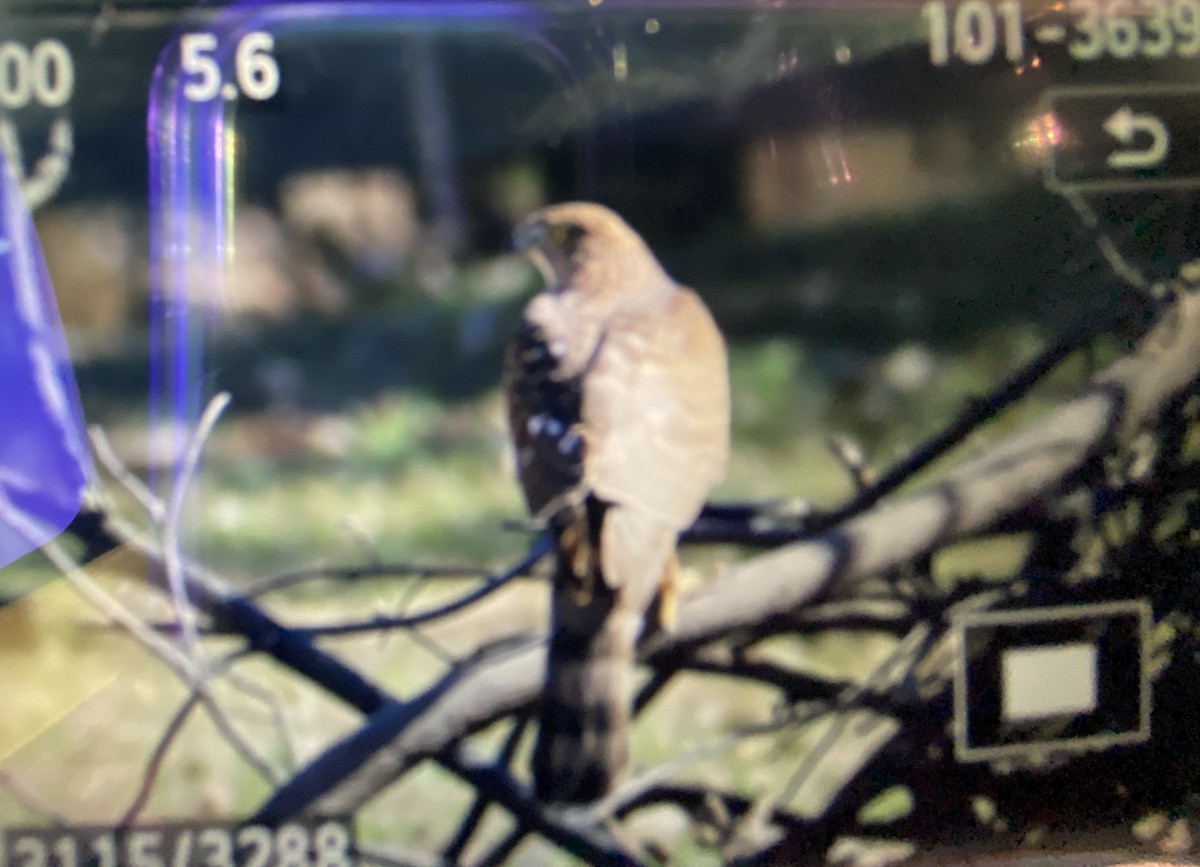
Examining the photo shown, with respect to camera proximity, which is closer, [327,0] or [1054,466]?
[327,0]

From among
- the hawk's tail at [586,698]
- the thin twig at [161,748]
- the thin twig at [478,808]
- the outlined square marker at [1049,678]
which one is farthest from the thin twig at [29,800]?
the outlined square marker at [1049,678]

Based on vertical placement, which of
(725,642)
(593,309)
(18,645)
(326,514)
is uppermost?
(593,309)

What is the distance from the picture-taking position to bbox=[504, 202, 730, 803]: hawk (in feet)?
3.29

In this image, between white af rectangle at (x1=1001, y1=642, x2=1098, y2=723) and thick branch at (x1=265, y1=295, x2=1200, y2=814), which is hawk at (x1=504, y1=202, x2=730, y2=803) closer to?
thick branch at (x1=265, y1=295, x2=1200, y2=814)

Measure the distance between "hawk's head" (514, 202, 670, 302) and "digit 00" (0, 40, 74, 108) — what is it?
1.67ft

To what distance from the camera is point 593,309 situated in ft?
3.35

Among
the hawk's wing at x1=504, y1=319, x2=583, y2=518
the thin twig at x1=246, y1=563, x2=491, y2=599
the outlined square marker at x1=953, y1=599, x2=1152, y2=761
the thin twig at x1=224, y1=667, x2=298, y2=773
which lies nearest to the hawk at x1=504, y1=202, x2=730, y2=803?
the hawk's wing at x1=504, y1=319, x2=583, y2=518

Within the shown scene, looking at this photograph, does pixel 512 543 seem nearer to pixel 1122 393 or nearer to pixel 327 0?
pixel 327 0

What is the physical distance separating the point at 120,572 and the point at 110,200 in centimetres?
41

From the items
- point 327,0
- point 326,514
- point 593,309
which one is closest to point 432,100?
point 327,0

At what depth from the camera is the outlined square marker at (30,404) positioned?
963 mm

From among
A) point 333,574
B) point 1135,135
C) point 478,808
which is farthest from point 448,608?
point 1135,135

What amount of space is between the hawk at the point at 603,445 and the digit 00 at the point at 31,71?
0.52 meters

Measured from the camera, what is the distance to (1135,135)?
108 centimetres
